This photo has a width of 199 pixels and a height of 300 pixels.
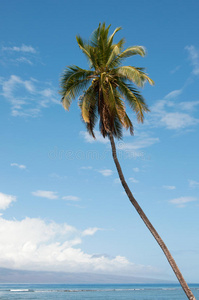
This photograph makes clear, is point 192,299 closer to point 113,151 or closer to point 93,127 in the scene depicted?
point 113,151

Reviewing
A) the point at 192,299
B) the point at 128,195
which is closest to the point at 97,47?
the point at 128,195

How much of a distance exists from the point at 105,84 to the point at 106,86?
205 mm

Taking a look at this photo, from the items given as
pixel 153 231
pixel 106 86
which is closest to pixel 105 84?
pixel 106 86

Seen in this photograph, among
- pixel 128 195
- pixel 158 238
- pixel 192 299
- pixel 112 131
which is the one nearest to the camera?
pixel 192 299

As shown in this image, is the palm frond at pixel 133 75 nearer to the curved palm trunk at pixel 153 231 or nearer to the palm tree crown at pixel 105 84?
the palm tree crown at pixel 105 84

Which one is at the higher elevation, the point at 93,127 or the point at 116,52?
the point at 116,52

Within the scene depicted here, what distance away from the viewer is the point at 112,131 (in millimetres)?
17375

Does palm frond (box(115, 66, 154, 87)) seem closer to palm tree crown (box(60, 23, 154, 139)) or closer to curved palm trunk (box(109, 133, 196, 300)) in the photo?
palm tree crown (box(60, 23, 154, 139))

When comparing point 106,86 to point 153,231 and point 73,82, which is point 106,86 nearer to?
point 73,82

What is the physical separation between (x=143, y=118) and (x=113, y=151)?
7.31 ft

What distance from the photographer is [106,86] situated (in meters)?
17.3

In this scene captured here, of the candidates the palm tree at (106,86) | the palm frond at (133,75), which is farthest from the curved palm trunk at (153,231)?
the palm frond at (133,75)

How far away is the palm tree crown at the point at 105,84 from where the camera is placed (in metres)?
17.1

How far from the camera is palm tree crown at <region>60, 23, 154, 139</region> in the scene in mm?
17078
